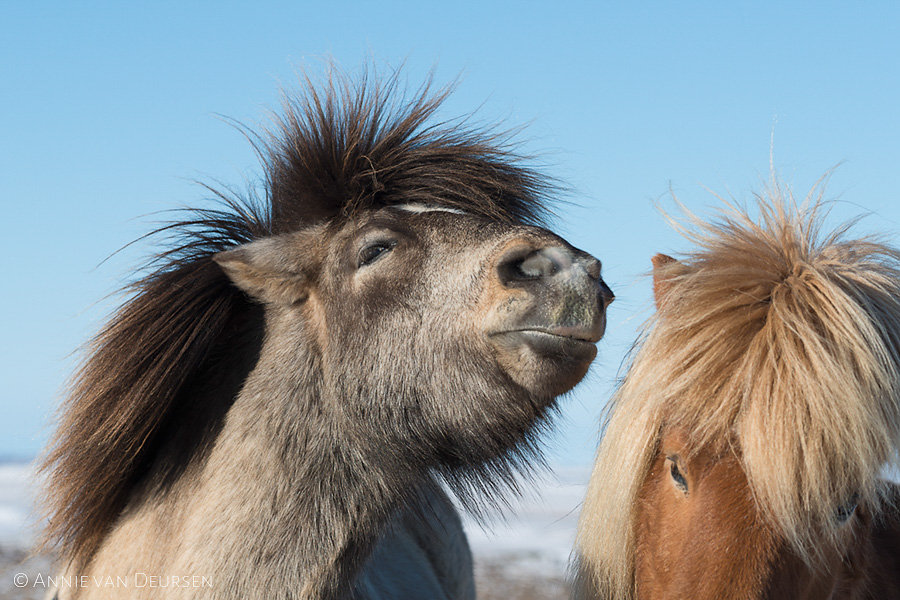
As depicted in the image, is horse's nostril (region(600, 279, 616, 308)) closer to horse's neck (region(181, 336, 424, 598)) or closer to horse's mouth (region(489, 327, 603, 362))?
horse's mouth (region(489, 327, 603, 362))

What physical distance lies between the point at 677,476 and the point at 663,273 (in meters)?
0.77

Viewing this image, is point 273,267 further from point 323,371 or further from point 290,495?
point 290,495

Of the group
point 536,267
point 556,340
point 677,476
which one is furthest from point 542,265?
point 677,476

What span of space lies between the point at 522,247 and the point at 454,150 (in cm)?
70

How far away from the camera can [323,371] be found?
2662mm

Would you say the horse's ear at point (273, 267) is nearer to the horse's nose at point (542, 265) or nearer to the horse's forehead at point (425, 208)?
the horse's forehead at point (425, 208)

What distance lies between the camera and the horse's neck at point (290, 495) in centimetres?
245

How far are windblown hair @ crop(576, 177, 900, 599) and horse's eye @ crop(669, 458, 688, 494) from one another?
125mm

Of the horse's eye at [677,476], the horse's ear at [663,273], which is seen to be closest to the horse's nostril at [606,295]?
the horse's ear at [663,273]

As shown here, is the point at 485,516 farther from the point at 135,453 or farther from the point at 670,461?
the point at 135,453

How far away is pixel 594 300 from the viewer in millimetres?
2383

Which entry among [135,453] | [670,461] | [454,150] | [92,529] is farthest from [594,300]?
[92,529]

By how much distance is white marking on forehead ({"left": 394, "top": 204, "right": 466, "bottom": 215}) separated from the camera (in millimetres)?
2730

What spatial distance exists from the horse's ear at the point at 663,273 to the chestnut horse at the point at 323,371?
0.39 metres
